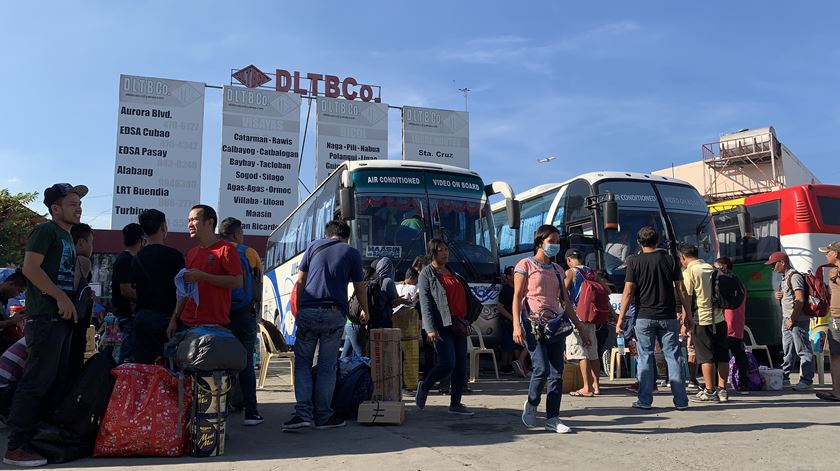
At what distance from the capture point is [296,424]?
17.5 ft

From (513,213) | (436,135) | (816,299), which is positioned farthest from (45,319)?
(436,135)

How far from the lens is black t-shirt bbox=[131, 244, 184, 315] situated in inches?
203

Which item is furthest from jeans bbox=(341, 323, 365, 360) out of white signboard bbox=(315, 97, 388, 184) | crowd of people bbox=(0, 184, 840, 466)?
white signboard bbox=(315, 97, 388, 184)

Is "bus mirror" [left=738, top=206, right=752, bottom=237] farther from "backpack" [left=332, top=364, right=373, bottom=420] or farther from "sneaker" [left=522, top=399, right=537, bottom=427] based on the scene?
"backpack" [left=332, top=364, right=373, bottom=420]

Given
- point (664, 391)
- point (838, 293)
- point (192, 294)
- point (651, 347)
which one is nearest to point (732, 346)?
point (664, 391)

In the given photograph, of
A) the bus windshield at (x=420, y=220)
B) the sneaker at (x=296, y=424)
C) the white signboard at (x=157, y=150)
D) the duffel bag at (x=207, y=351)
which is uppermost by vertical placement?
the white signboard at (x=157, y=150)

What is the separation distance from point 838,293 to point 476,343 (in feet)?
18.1

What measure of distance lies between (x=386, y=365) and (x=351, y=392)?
409 mm

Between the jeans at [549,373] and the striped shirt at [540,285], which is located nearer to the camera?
the jeans at [549,373]

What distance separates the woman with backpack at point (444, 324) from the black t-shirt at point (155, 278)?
235 centimetres

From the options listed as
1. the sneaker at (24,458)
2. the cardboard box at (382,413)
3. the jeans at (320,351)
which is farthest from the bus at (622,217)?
the sneaker at (24,458)

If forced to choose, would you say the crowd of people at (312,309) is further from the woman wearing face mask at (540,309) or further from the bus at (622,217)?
the bus at (622,217)

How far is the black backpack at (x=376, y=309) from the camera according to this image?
7402 mm

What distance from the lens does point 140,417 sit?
14.5 feet
